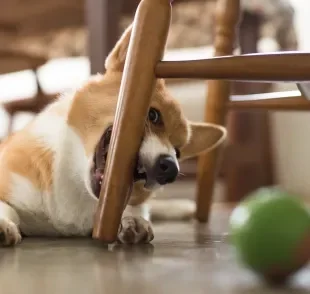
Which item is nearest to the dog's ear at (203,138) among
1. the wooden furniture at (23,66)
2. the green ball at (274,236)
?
the green ball at (274,236)

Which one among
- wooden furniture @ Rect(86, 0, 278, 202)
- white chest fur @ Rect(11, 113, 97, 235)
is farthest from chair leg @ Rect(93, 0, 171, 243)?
wooden furniture @ Rect(86, 0, 278, 202)

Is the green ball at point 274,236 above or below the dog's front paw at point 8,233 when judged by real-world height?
above


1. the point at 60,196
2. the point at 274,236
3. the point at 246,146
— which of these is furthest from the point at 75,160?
the point at 246,146

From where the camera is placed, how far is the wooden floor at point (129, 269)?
2.43 feet

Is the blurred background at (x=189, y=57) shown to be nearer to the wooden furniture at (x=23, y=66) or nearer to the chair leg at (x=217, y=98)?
the wooden furniture at (x=23, y=66)

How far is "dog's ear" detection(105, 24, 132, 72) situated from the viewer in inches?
50.0

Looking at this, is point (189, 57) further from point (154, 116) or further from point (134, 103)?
point (134, 103)

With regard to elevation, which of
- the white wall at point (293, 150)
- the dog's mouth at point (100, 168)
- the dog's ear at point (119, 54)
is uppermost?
the dog's ear at point (119, 54)

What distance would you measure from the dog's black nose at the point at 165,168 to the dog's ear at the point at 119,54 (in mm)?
280

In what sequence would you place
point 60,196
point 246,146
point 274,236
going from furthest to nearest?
point 246,146 < point 60,196 < point 274,236

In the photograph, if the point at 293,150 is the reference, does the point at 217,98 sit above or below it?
above

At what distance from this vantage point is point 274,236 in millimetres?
705

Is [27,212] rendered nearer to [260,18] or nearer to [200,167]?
[200,167]

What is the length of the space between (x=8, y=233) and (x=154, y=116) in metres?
0.40
